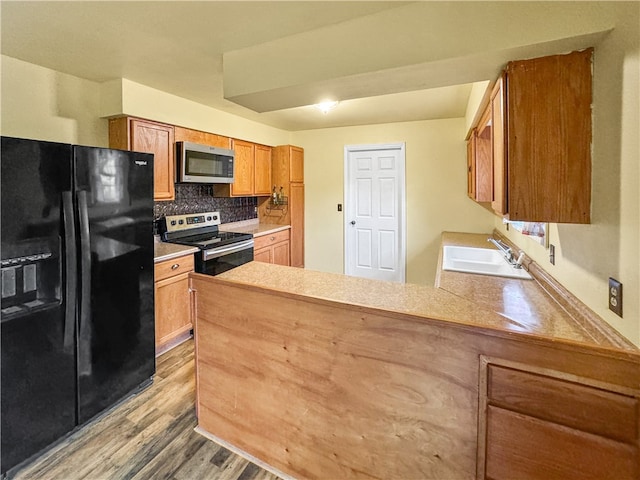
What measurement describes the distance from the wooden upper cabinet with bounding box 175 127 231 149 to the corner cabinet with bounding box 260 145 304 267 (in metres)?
0.96

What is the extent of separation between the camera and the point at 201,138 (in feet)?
11.4

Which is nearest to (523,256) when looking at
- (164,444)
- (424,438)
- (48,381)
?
(424,438)

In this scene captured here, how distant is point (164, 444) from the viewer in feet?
5.97

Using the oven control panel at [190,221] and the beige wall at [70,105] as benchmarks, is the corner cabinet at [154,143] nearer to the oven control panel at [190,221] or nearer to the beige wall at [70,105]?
the beige wall at [70,105]

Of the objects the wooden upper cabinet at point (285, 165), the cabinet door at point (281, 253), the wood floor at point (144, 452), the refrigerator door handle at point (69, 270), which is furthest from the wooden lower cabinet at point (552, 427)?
the wooden upper cabinet at point (285, 165)

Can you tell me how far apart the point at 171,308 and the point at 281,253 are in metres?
1.93

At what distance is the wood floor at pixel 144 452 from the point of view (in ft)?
5.33

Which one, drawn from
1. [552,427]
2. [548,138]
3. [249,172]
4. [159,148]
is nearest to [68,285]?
[159,148]

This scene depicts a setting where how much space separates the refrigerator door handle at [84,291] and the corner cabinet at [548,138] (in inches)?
88.7

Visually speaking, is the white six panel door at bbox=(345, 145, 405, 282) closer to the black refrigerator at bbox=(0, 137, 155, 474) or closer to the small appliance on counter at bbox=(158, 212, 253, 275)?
the small appliance on counter at bbox=(158, 212, 253, 275)

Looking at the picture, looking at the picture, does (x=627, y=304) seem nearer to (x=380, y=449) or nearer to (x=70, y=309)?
(x=380, y=449)

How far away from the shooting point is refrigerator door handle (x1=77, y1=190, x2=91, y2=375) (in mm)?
1846

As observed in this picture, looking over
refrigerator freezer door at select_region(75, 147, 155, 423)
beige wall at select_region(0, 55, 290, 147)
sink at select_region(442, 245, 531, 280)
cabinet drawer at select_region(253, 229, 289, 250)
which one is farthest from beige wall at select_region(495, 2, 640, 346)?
cabinet drawer at select_region(253, 229, 289, 250)

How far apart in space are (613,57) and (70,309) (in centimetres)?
278
